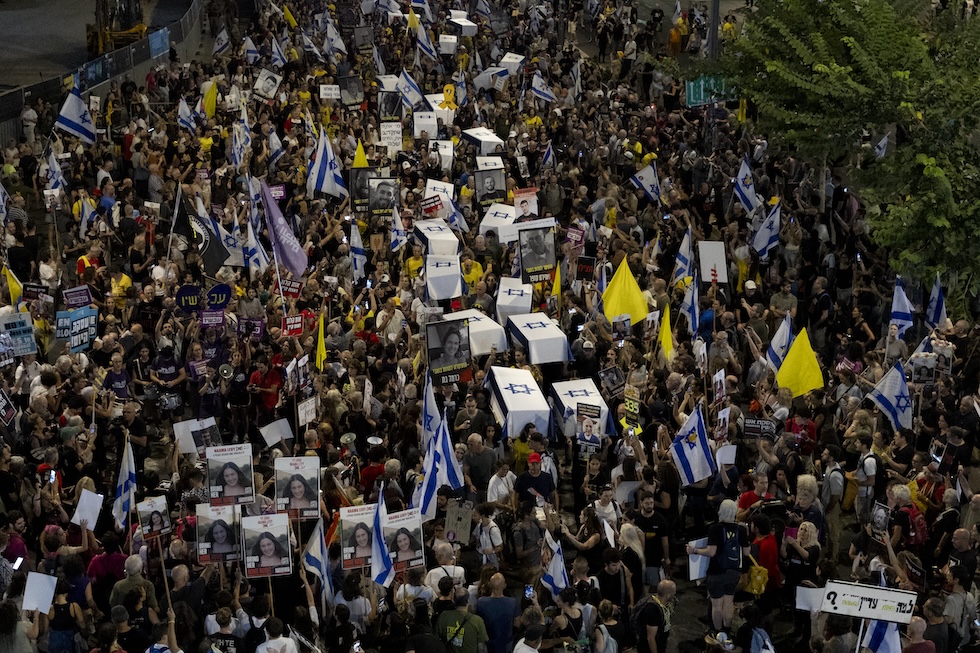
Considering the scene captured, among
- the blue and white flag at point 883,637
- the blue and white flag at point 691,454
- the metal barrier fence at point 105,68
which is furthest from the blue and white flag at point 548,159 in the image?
the blue and white flag at point 883,637

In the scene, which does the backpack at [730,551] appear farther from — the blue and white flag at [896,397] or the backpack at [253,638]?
the backpack at [253,638]

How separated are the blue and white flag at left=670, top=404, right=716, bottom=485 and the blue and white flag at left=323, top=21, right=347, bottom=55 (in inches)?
909

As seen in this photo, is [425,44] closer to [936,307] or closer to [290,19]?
[290,19]

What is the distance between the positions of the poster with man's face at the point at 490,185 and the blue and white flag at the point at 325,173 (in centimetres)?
254

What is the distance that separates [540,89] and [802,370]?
51.9ft

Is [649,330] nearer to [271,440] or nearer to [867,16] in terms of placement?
[271,440]

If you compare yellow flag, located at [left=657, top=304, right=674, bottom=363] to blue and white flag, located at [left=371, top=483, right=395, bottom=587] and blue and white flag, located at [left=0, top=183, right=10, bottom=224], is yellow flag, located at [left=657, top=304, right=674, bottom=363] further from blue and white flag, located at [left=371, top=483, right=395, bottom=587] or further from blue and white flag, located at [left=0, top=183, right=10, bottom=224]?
blue and white flag, located at [left=0, top=183, right=10, bottom=224]

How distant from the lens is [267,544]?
13.8 metres

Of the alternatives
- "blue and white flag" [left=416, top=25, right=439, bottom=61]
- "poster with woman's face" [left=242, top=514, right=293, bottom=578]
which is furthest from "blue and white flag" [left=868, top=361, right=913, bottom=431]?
"blue and white flag" [left=416, top=25, right=439, bottom=61]

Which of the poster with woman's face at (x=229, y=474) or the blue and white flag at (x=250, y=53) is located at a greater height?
Result: the blue and white flag at (x=250, y=53)

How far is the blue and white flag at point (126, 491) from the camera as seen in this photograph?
1481 cm

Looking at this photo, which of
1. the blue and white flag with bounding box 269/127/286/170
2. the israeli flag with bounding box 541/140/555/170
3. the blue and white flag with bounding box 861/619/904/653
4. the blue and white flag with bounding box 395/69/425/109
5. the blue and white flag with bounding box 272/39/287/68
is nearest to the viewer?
the blue and white flag with bounding box 861/619/904/653

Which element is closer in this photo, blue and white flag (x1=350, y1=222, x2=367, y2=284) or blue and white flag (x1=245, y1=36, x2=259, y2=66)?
blue and white flag (x1=350, y1=222, x2=367, y2=284)

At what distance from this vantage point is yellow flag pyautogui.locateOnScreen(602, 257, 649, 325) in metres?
20.0
